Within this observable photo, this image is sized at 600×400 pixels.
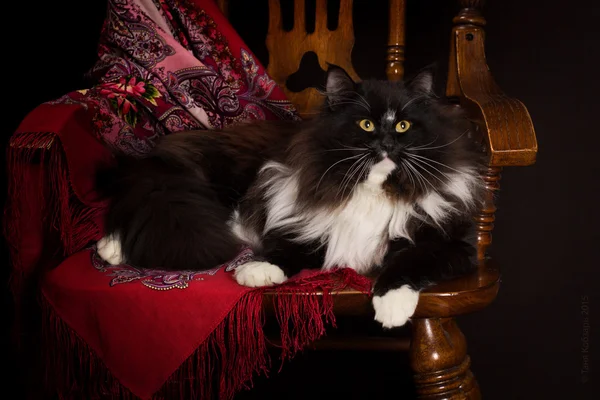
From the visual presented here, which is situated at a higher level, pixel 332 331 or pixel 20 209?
pixel 20 209

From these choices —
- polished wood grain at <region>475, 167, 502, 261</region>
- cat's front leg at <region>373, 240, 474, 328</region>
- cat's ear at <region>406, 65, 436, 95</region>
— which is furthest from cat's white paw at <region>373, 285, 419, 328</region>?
cat's ear at <region>406, 65, 436, 95</region>

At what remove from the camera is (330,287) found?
1.14 meters

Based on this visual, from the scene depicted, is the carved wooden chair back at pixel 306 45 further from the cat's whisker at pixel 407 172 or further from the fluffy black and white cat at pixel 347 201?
the cat's whisker at pixel 407 172

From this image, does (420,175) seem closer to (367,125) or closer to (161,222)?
(367,125)

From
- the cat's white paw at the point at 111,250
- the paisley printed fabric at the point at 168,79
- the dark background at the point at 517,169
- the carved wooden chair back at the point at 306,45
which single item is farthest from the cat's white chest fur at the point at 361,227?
the dark background at the point at 517,169

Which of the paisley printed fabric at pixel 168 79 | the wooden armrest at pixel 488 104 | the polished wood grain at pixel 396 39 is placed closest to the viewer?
the wooden armrest at pixel 488 104

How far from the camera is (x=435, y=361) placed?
115cm

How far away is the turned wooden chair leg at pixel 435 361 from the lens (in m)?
1.15

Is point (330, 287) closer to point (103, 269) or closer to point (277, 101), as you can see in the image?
point (103, 269)

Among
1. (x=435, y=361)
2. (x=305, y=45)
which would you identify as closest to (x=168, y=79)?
(x=305, y=45)

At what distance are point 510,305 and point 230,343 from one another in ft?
3.79

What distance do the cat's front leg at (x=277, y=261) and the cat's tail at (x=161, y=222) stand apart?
0.26 ft

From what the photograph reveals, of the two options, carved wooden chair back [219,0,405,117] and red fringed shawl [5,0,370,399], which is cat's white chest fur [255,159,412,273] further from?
carved wooden chair back [219,0,405,117]

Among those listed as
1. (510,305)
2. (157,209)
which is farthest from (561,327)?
(157,209)
